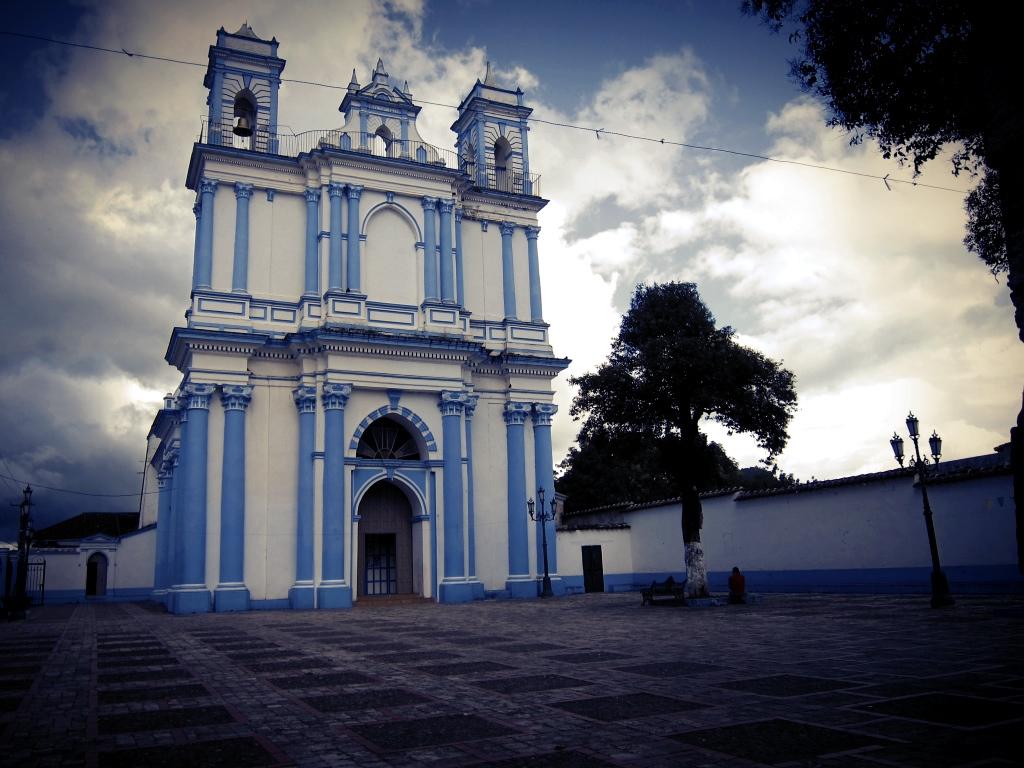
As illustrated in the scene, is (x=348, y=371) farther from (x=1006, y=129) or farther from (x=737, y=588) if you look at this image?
(x=1006, y=129)

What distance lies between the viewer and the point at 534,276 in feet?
107

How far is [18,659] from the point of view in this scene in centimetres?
1178

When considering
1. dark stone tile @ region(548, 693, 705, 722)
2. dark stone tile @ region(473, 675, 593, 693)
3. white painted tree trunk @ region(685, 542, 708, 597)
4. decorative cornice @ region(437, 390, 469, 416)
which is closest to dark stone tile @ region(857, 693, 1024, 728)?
dark stone tile @ region(548, 693, 705, 722)

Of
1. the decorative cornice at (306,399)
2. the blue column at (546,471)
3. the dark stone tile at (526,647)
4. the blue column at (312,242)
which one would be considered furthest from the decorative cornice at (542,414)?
the dark stone tile at (526,647)

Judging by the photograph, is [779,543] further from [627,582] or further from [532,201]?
[532,201]

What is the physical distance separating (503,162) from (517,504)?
49.6 feet

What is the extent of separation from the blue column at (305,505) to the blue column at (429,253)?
5.81 meters

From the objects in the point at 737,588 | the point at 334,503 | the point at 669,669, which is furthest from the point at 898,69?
the point at 334,503

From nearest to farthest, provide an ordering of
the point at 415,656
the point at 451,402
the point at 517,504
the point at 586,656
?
the point at 586,656
the point at 415,656
the point at 451,402
the point at 517,504

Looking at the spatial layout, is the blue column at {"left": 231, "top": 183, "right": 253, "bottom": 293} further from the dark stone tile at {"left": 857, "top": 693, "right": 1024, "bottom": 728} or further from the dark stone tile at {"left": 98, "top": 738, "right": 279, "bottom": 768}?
the dark stone tile at {"left": 857, "top": 693, "right": 1024, "bottom": 728}

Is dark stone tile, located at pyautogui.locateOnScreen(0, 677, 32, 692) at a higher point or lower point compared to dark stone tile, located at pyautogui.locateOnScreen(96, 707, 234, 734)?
higher

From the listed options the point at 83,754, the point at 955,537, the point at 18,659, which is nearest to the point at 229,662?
the point at 18,659

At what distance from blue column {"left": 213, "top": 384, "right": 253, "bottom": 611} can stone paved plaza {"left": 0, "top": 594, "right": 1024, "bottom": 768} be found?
1005cm

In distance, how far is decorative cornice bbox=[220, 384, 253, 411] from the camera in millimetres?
25891
